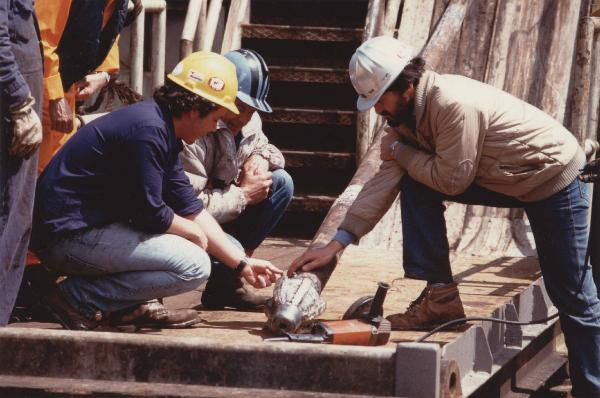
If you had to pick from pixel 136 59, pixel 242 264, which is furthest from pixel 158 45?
pixel 242 264

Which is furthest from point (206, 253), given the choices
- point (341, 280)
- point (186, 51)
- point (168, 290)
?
point (186, 51)

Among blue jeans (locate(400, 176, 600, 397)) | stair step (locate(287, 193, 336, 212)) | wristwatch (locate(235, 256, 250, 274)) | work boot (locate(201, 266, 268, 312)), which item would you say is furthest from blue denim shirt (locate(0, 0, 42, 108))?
stair step (locate(287, 193, 336, 212))

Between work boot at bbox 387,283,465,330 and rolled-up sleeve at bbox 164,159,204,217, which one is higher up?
rolled-up sleeve at bbox 164,159,204,217

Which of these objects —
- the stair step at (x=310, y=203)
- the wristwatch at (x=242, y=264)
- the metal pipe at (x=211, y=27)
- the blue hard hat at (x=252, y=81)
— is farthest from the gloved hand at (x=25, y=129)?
the stair step at (x=310, y=203)

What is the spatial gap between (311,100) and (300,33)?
1.81 feet

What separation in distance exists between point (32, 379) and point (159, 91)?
1.59 meters

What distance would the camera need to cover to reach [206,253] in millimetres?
5527

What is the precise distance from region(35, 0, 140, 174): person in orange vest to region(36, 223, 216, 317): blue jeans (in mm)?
792

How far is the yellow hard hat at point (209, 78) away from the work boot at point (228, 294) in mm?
978

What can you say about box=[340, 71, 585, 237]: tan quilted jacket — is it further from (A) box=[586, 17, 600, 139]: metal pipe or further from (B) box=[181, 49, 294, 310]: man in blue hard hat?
(A) box=[586, 17, 600, 139]: metal pipe

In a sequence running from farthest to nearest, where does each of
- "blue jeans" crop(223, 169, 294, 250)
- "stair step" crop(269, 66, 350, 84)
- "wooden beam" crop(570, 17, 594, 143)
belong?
"stair step" crop(269, 66, 350, 84) → "wooden beam" crop(570, 17, 594, 143) → "blue jeans" crop(223, 169, 294, 250)

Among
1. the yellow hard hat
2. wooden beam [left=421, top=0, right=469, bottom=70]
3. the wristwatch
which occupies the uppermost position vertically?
the yellow hard hat

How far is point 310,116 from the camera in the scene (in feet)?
31.9

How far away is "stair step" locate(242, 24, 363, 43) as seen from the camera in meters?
10.0
